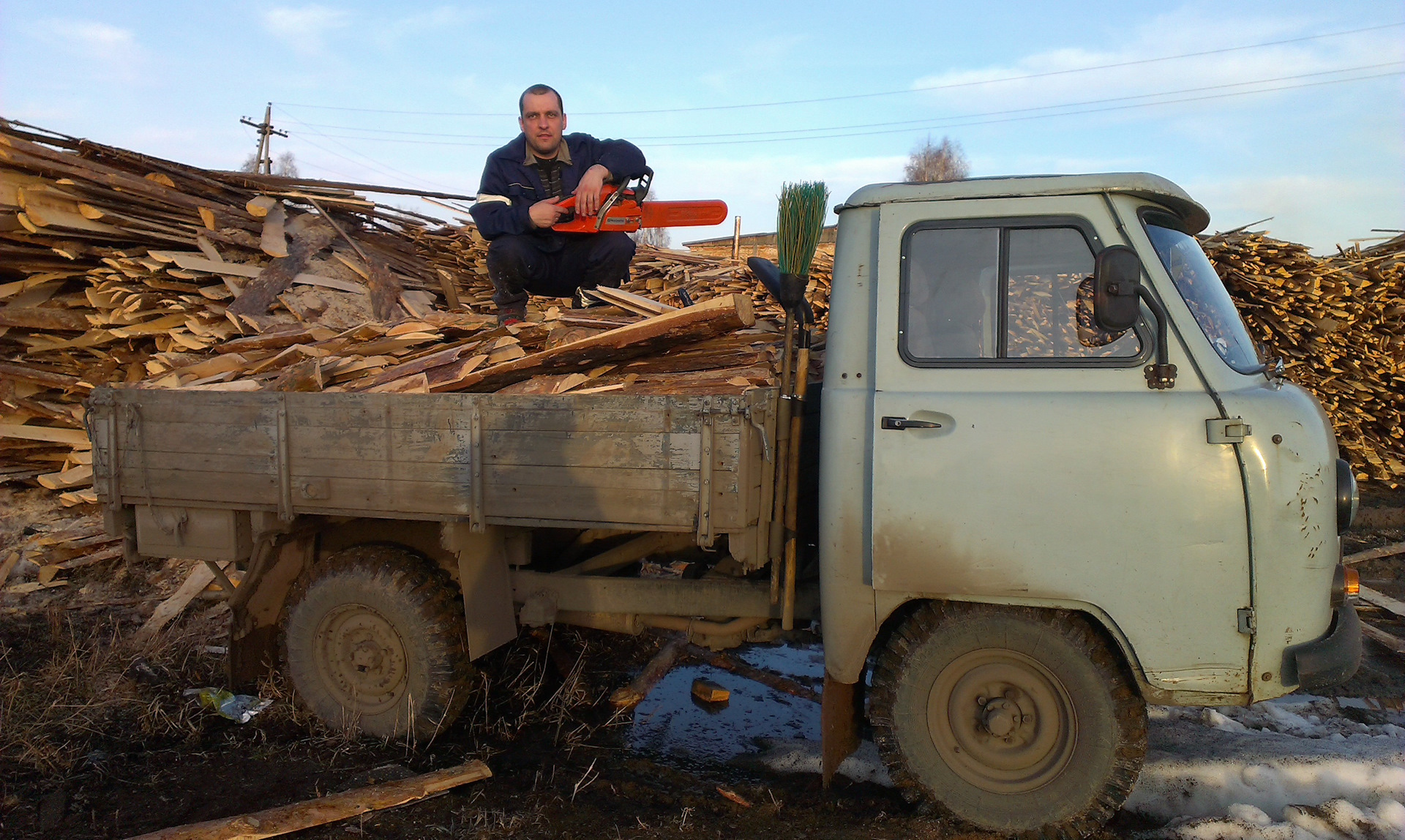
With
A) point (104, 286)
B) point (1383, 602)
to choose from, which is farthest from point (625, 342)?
point (104, 286)

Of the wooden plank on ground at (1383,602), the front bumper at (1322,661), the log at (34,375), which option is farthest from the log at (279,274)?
the wooden plank on ground at (1383,602)

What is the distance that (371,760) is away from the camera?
13.7 ft

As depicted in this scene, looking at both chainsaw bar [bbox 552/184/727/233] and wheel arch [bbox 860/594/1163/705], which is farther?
chainsaw bar [bbox 552/184/727/233]

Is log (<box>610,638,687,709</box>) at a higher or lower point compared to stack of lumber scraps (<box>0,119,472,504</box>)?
lower

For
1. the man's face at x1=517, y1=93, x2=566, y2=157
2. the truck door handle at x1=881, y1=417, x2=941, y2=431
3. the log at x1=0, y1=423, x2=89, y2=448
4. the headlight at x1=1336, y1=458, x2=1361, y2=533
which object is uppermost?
the man's face at x1=517, y1=93, x2=566, y2=157

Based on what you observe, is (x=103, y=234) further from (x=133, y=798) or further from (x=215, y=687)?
(x=133, y=798)

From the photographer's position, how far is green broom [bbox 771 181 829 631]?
12.4ft

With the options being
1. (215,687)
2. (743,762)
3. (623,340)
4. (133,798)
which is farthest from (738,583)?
(215,687)

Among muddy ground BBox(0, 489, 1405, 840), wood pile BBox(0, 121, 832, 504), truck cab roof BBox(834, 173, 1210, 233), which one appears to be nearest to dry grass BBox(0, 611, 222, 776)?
muddy ground BBox(0, 489, 1405, 840)

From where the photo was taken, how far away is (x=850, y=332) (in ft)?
11.7

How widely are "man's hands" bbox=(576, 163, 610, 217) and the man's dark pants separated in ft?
1.36

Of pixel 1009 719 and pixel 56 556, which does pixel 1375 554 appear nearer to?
pixel 1009 719

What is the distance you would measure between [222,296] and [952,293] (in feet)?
23.1

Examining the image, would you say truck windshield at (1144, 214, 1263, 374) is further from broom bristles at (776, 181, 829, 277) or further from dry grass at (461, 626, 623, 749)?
dry grass at (461, 626, 623, 749)
